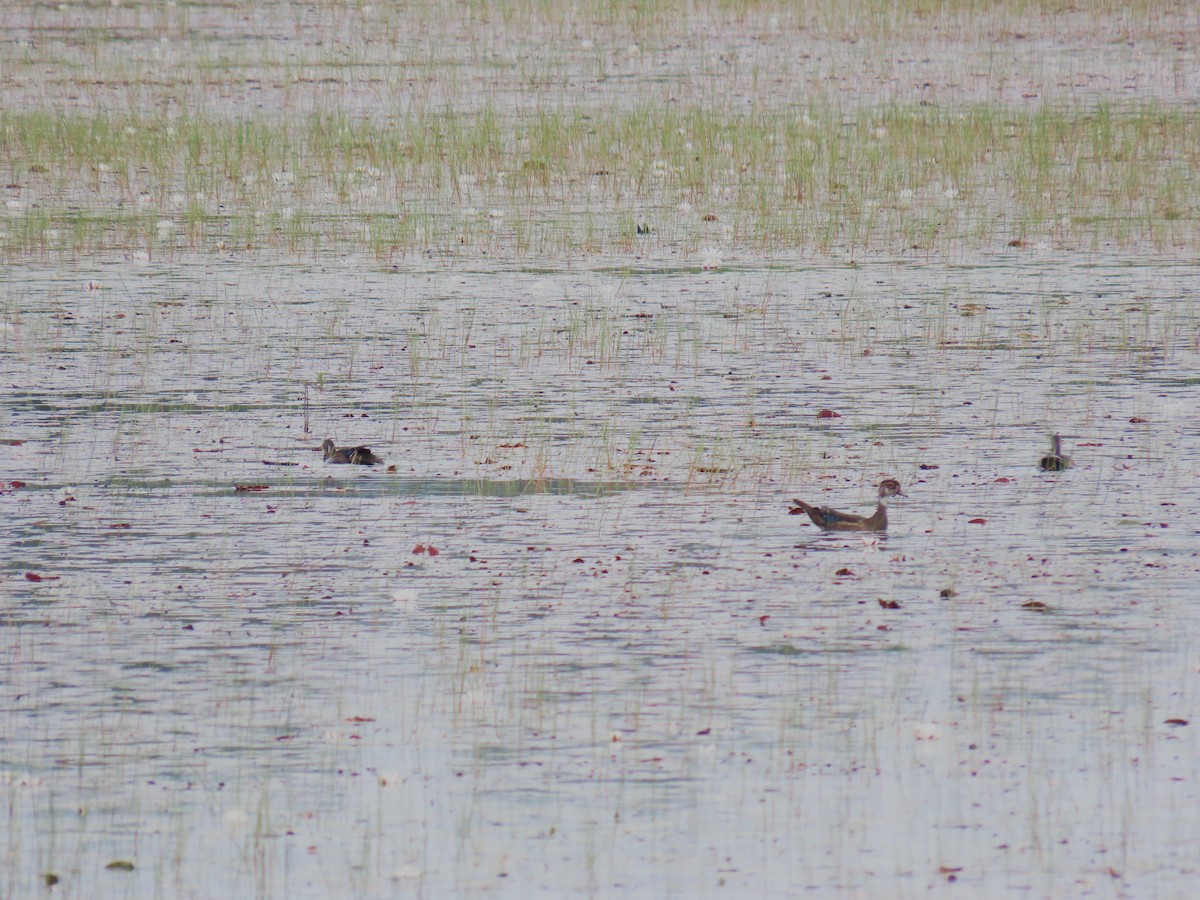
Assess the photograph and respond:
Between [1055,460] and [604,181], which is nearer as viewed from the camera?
[1055,460]

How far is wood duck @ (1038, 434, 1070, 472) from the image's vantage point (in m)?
9.14

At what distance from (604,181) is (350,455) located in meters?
8.66

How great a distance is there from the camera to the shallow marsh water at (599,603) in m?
5.50

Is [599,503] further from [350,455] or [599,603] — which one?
[599,603]

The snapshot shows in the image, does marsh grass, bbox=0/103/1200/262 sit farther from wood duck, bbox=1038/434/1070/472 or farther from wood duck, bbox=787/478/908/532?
wood duck, bbox=787/478/908/532

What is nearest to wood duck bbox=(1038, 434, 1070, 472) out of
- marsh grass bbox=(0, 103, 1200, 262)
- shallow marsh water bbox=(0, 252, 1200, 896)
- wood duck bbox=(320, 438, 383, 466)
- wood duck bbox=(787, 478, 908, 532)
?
shallow marsh water bbox=(0, 252, 1200, 896)

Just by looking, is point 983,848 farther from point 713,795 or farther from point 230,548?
point 230,548

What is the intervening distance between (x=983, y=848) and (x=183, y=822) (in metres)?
1.91

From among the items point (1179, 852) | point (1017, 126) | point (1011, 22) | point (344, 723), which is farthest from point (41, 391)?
point (1011, 22)

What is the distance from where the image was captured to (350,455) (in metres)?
9.43

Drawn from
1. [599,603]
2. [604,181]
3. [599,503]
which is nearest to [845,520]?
[599,503]

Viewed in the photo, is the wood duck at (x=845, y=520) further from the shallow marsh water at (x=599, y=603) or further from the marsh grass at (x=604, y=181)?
the marsh grass at (x=604, y=181)

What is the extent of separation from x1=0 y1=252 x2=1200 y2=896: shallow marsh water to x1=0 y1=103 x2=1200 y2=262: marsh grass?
248cm

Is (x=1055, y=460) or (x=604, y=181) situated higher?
(x=604, y=181)
